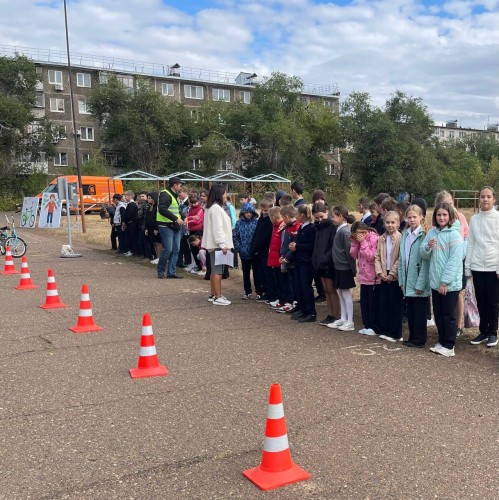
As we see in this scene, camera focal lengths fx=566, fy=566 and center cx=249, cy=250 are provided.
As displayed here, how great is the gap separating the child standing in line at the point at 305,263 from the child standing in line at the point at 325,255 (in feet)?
0.40

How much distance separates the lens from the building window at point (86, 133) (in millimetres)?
64062

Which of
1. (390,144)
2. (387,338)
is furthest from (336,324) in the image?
(390,144)

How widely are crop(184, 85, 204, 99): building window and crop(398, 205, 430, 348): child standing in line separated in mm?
68082

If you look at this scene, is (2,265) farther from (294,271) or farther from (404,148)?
(404,148)

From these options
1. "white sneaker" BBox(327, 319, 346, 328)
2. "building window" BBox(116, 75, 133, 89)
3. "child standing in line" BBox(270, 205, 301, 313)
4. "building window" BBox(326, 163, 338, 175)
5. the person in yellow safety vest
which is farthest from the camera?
"building window" BBox(326, 163, 338, 175)

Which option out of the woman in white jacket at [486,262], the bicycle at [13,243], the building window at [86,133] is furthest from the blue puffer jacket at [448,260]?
the building window at [86,133]

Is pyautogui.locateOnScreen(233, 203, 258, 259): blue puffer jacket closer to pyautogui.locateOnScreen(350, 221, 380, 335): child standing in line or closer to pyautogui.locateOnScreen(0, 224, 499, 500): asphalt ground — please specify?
pyautogui.locateOnScreen(0, 224, 499, 500): asphalt ground

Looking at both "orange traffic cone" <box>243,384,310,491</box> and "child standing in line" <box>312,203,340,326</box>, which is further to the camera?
"child standing in line" <box>312,203,340,326</box>

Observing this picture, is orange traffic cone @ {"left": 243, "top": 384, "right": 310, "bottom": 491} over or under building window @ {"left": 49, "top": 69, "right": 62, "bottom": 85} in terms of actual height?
under

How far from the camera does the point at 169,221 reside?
38.5 ft

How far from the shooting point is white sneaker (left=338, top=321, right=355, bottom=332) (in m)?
7.64

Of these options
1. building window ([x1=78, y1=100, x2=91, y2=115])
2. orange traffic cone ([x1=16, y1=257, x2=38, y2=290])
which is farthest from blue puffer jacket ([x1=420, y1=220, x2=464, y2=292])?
building window ([x1=78, y1=100, x2=91, y2=115])

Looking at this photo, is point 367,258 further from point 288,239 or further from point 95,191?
point 95,191

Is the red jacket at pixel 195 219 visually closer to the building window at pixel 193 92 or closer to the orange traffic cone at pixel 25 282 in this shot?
the orange traffic cone at pixel 25 282
